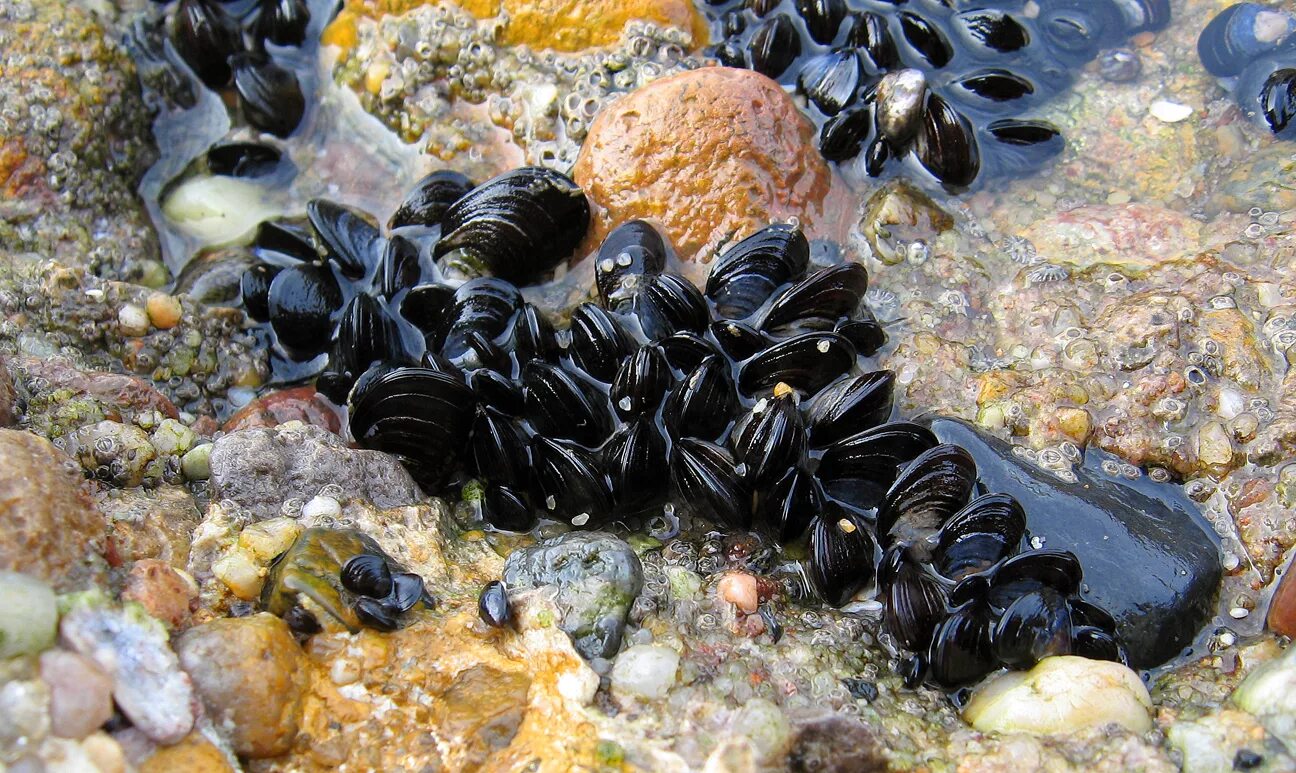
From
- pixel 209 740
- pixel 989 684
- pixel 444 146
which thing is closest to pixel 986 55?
pixel 444 146

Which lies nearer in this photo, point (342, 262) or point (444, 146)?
point (342, 262)

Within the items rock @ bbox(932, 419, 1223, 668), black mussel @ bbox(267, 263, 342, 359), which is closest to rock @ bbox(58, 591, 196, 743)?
black mussel @ bbox(267, 263, 342, 359)

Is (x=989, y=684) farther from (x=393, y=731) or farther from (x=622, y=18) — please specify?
(x=622, y=18)

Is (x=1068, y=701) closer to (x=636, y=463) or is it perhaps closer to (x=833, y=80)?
(x=636, y=463)

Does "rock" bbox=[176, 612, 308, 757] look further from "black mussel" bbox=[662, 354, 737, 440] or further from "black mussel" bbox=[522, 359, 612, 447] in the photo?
"black mussel" bbox=[662, 354, 737, 440]

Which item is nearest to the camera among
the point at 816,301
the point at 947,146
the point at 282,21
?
the point at 816,301

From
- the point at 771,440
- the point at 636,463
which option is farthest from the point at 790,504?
the point at 636,463
